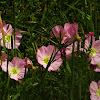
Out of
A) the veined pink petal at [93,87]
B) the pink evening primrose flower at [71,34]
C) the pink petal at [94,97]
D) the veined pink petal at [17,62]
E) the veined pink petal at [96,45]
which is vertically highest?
the pink evening primrose flower at [71,34]

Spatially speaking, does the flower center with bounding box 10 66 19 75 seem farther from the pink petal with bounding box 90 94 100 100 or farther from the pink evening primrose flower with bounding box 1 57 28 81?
the pink petal with bounding box 90 94 100 100

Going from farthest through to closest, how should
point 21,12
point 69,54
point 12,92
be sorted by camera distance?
point 21,12, point 12,92, point 69,54

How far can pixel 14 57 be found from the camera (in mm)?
1030

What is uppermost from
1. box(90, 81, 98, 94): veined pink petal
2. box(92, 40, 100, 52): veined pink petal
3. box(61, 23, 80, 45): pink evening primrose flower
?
box(61, 23, 80, 45): pink evening primrose flower

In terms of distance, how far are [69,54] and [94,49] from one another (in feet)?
0.51

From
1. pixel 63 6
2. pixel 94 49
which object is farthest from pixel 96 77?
pixel 63 6

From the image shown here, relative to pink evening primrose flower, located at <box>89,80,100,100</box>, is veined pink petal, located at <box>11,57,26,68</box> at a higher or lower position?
higher

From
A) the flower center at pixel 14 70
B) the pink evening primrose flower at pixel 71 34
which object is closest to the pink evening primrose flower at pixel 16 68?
the flower center at pixel 14 70

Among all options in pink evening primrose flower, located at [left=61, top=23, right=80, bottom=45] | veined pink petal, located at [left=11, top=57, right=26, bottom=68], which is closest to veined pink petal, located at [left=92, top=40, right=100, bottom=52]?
pink evening primrose flower, located at [left=61, top=23, right=80, bottom=45]

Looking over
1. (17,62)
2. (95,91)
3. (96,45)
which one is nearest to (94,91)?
(95,91)

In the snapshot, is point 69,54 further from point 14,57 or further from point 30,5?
point 30,5

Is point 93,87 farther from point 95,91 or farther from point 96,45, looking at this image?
point 96,45

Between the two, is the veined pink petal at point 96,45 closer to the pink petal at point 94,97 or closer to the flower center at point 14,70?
the pink petal at point 94,97

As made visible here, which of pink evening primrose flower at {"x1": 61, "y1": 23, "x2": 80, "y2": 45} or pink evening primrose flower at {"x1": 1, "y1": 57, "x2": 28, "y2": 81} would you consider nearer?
pink evening primrose flower at {"x1": 61, "y1": 23, "x2": 80, "y2": 45}
